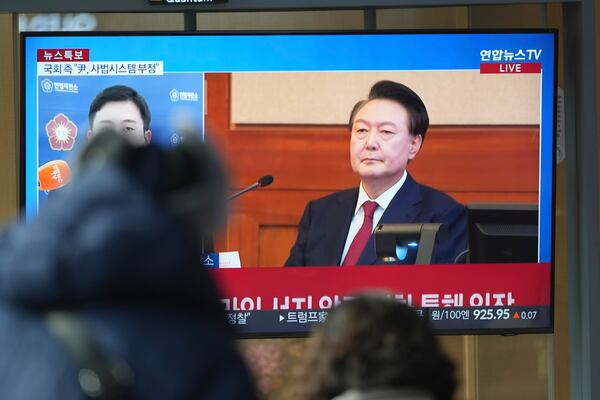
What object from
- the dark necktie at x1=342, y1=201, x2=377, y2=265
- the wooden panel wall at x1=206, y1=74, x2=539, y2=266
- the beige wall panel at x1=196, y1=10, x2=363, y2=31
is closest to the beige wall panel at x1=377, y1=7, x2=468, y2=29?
the beige wall panel at x1=196, y1=10, x2=363, y2=31

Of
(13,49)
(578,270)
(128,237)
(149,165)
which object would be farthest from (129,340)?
(13,49)

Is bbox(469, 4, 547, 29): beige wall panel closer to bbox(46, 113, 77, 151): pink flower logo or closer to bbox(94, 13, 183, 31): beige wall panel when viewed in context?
bbox(94, 13, 183, 31): beige wall panel

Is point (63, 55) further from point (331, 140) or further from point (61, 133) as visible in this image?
point (331, 140)

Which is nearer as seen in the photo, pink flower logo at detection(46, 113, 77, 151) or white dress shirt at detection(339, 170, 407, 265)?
pink flower logo at detection(46, 113, 77, 151)

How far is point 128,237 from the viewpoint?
5.74ft

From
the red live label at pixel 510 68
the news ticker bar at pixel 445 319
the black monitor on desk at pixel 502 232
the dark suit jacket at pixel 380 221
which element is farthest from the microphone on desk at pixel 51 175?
the red live label at pixel 510 68

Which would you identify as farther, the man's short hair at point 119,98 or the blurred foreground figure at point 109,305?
the man's short hair at point 119,98

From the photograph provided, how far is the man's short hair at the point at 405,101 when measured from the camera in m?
5.80

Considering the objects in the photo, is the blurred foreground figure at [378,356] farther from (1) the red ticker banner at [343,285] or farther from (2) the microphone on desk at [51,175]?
(2) the microphone on desk at [51,175]

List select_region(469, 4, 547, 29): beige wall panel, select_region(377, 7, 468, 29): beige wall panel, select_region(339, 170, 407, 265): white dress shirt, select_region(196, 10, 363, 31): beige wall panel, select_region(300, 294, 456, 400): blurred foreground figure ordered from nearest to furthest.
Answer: select_region(300, 294, 456, 400): blurred foreground figure → select_region(339, 170, 407, 265): white dress shirt → select_region(469, 4, 547, 29): beige wall panel → select_region(196, 10, 363, 31): beige wall panel → select_region(377, 7, 468, 29): beige wall panel

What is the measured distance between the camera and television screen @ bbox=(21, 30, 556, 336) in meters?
5.75

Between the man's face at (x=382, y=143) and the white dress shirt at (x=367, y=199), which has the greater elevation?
the man's face at (x=382, y=143)

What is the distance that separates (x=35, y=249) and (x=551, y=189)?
443 centimetres

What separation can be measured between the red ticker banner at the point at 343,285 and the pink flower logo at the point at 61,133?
0.97 meters
